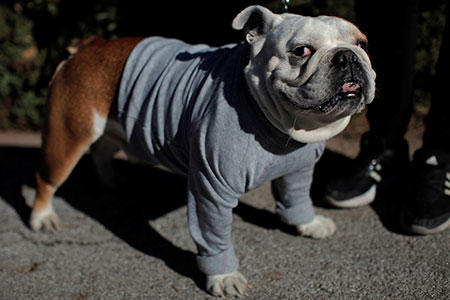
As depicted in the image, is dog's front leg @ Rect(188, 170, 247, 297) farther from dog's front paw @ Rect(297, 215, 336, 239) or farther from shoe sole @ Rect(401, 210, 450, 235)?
shoe sole @ Rect(401, 210, 450, 235)

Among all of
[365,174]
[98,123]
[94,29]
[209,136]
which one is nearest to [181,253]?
[98,123]

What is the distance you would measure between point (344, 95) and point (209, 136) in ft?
1.92

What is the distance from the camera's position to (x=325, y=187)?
3.06 metres

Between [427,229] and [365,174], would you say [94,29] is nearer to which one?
[365,174]

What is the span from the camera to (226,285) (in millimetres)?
2332

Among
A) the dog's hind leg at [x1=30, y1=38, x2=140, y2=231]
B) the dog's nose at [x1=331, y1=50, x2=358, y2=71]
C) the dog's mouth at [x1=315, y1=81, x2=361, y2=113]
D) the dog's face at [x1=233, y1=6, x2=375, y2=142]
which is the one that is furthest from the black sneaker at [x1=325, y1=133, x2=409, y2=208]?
the dog's hind leg at [x1=30, y1=38, x2=140, y2=231]

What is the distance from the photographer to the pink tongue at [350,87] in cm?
185

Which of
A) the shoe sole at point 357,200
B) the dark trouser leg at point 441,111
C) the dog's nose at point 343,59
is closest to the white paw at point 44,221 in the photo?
the shoe sole at point 357,200

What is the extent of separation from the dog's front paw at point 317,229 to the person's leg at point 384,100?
0.82 ft

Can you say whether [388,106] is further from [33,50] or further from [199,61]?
[33,50]

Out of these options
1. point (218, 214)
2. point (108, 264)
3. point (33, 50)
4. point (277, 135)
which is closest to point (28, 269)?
point (108, 264)

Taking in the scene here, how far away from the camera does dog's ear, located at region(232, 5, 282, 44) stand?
2.02 m

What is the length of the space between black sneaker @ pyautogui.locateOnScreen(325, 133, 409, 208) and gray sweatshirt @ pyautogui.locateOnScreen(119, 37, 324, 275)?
387mm

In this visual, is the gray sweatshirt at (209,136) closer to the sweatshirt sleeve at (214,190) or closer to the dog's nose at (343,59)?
the sweatshirt sleeve at (214,190)
